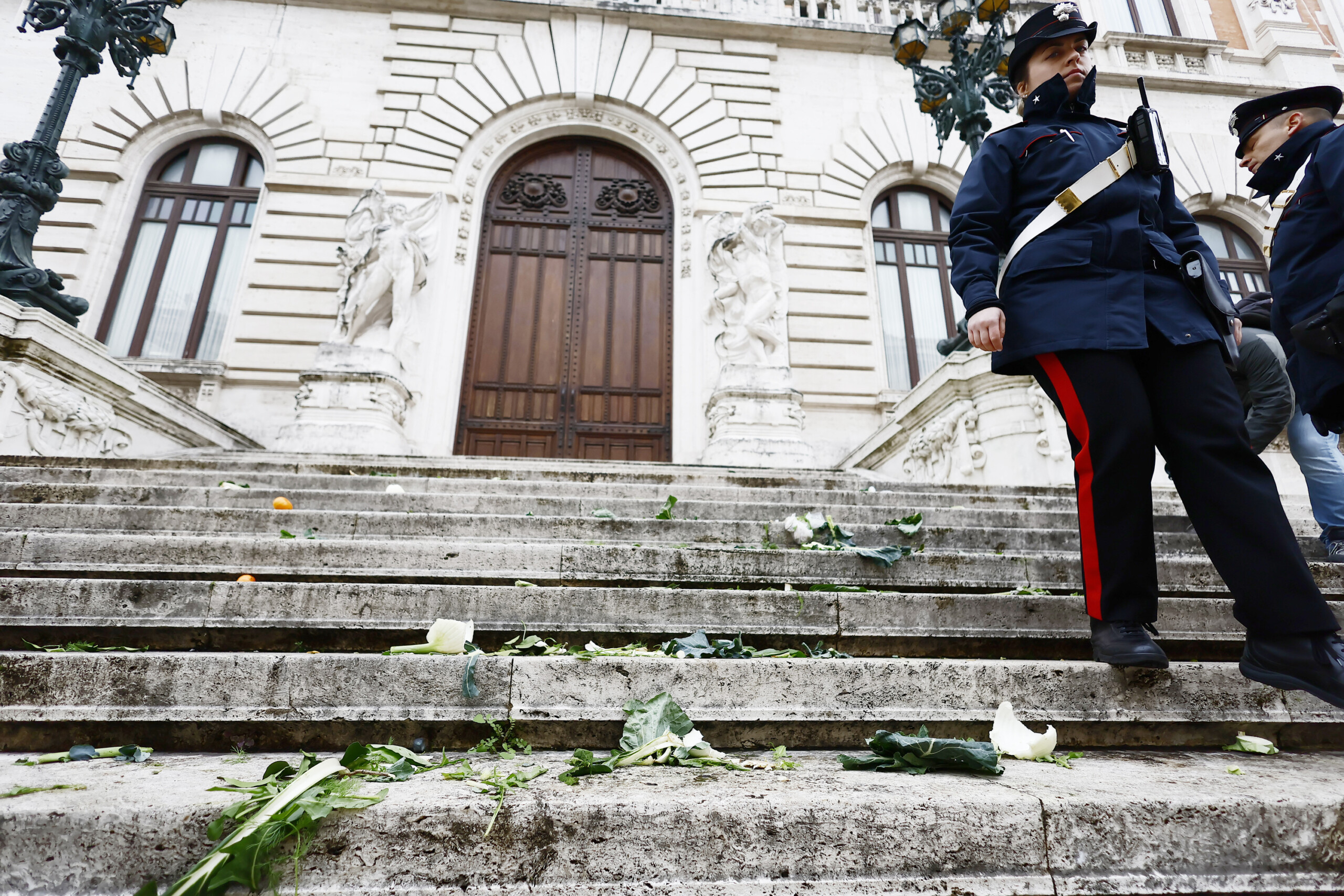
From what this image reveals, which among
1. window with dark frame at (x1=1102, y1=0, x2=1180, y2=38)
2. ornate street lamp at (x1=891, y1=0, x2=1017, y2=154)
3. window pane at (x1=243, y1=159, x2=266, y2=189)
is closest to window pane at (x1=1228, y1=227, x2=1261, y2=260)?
window with dark frame at (x1=1102, y1=0, x2=1180, y2=38)

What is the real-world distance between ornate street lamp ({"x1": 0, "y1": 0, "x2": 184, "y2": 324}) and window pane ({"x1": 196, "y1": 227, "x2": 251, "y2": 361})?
11.2 ft

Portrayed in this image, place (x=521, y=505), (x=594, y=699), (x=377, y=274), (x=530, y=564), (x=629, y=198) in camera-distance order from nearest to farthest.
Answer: (x=594, y=699) → (x=530, y=564) → (x=521, y=505) → (x=377, y=274) → (x=629, y=198)

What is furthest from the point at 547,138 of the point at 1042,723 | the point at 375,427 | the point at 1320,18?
the point at 1320,18

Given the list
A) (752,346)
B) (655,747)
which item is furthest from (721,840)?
(752,346)

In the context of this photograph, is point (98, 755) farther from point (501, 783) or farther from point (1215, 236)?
point (1215, 236)

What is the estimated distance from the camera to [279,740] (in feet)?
6.17

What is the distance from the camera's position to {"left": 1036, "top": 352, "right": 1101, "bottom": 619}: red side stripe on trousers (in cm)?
224

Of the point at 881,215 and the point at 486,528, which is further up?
the point at 881,215

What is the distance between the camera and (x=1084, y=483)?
2.27 m

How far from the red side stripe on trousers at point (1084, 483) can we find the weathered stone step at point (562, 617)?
358mm

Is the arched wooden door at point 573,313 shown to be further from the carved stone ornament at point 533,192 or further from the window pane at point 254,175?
the window pane at point 254,175

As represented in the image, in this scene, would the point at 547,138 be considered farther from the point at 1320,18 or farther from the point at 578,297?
the point at 1320,18

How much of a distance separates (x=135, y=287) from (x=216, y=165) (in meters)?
2.25

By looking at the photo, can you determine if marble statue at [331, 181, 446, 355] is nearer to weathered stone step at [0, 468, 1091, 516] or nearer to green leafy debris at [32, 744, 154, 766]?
weathered stone step at [0, 468, 1091, 516]
